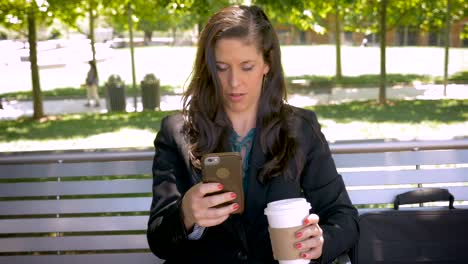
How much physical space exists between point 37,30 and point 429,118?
6.01m

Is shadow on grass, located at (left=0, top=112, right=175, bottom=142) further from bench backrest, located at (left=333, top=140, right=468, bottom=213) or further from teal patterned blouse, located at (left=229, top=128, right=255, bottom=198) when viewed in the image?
teal patterned blouse, located at (left=229, top=128, right=255, bottom=198)

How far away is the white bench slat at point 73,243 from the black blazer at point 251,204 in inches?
36.0

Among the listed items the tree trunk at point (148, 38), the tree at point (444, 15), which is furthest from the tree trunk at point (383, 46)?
the tree trunk at point (148, 38)

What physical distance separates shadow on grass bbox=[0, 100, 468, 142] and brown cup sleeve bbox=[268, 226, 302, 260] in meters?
6.16

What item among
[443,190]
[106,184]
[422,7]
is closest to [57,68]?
[422,7]

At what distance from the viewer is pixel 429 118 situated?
27.5 ft

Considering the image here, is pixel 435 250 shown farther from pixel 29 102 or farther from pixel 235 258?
pixel 29 102

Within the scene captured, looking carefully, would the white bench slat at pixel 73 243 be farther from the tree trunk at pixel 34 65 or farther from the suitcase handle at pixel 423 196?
the tree trunk at pixel 34 65

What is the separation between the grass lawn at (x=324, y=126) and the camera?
24.8 ft

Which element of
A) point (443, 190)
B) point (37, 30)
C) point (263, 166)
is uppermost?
point (37, 30)

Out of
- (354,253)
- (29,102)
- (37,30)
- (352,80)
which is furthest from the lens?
(352,80)

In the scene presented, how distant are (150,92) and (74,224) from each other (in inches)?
306

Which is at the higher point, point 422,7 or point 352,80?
point 422,7

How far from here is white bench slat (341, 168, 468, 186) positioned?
3.04 m
